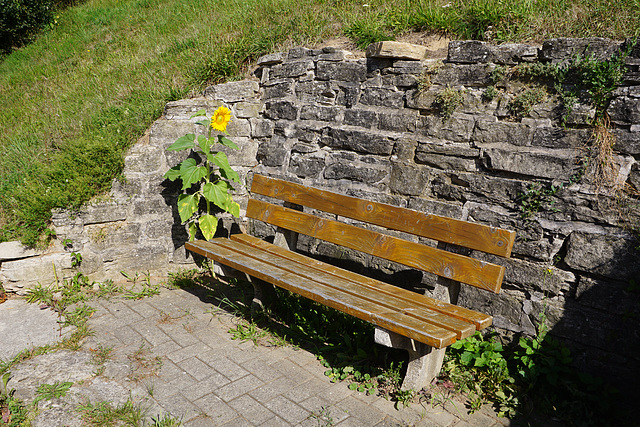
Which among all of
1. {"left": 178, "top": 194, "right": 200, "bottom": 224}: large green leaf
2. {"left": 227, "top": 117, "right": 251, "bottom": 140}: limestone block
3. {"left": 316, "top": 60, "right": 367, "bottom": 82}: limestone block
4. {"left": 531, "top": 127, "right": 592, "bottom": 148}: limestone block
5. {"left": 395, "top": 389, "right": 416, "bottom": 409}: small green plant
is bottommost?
{"left": 395, "top": 389, "right": 416, "bottom": 409}: small green plant

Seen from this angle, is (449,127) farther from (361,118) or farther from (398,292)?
(398,292)

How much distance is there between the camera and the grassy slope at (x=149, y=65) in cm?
349

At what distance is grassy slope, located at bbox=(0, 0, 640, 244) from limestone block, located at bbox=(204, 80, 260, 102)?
0.28 m

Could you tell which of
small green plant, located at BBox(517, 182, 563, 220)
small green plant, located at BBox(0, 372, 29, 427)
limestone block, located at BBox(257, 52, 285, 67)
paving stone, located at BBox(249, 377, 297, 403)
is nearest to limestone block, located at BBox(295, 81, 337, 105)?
limestone block, located at BBox(257, 52, 285, 67)

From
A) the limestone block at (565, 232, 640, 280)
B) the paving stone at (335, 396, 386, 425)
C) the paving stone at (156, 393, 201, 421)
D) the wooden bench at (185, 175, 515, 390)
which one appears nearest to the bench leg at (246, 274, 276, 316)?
the wooden bench at (185, 175, 515, 390)

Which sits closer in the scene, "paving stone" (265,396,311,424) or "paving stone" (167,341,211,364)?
"paving stone" (265,396,311,424)

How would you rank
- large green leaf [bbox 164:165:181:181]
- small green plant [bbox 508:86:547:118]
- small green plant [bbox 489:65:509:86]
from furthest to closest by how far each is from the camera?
large green leaf [bbox 164:165:181:181] → small green plant [bbox 489:65:509:86] → small green plant [bbox 508:86:547:118]

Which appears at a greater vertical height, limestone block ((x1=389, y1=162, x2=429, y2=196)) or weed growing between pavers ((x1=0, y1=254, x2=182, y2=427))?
limestone block ((x1=389, y1=162, x2=429, y2=196))

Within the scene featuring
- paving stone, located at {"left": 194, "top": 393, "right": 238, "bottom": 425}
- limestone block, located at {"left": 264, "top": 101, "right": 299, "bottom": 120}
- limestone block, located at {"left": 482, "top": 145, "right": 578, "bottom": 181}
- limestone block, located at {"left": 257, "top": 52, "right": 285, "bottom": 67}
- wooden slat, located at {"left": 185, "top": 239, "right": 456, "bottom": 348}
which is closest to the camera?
wooden slat, located at {"left": 185, "top": 239, "right": 456, "bottom": 348}

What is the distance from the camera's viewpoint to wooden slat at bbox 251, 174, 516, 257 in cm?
265

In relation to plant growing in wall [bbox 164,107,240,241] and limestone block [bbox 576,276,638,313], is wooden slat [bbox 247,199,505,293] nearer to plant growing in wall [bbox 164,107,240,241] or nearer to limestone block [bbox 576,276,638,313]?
plant growing in wall [bbox 164,107,240,241]

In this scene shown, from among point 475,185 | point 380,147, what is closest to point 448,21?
point 380,147

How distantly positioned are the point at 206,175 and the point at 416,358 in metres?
2.30

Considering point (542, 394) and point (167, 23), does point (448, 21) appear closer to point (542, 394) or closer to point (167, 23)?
point (542, 394)
